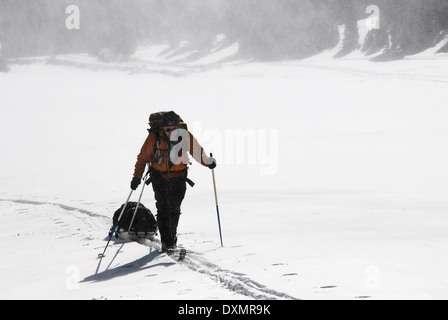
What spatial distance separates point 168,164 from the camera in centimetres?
661

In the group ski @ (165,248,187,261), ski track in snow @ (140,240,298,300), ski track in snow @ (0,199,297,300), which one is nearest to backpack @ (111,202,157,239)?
ski track in snow @ (0,199,297,300)

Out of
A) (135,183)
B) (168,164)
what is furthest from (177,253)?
(168,164)

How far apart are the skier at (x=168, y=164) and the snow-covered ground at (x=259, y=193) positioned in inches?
18.5

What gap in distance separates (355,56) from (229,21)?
32443 millimetres

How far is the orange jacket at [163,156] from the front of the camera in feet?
21.6

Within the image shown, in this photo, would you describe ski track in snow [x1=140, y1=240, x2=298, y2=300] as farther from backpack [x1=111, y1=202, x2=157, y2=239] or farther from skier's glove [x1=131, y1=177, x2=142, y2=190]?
backpack [x1=111, y1=202, x2=157, y2=239]

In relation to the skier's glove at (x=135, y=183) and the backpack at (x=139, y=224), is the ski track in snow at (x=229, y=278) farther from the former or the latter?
the skier's glove at (x=135, y=183)

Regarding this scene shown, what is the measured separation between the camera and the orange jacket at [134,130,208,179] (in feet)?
21.6

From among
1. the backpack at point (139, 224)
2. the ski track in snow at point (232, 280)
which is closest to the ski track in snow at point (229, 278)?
the ski track in snow at point (232, 280)

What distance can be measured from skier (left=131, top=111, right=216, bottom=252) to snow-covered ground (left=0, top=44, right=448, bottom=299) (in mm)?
471

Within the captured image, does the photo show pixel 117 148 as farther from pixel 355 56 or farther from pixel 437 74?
pixel 355 56

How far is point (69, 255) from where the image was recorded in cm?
708

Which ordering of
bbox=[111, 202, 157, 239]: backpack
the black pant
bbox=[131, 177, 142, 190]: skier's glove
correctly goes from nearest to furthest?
bbox=[131, 177, 142, 190]: skier's glove
the black pant
bbox=[111, 202, 157, 239]: backpack
